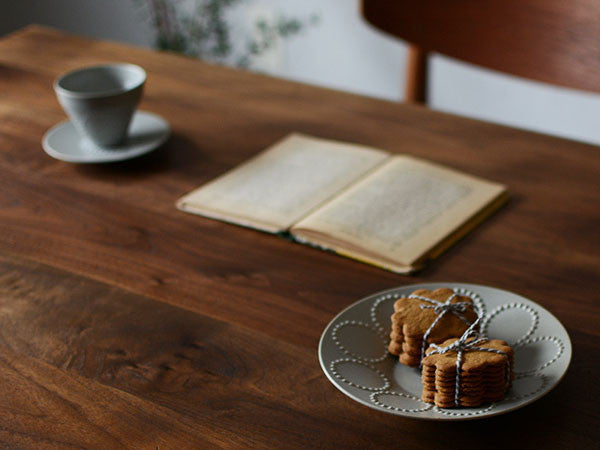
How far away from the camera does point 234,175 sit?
3.45 feet

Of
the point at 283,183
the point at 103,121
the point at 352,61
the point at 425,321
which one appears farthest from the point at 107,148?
the point at 352,61

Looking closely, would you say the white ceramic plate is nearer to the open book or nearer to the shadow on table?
the open book

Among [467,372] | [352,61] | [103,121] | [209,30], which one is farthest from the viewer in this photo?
[209,30]

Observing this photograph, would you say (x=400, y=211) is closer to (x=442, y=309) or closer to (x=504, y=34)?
(x=442, y=309)

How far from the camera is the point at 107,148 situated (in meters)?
1.12

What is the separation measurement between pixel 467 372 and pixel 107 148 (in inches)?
26.6

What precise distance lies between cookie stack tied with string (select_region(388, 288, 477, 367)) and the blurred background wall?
1.58 meters

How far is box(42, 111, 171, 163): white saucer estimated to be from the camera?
1.09m

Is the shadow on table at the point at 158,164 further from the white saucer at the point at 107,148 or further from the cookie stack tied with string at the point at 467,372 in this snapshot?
the cookie stack tied with string at the point at 467,372

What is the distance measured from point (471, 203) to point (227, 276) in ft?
1.00

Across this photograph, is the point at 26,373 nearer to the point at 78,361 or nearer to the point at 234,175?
the point at 78,361

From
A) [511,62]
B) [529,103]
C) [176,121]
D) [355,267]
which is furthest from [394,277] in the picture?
[529,103]

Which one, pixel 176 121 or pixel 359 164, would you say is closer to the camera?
pixel 359 164

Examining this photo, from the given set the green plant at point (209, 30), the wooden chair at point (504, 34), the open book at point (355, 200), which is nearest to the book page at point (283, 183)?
the open book at point (355, 200)
